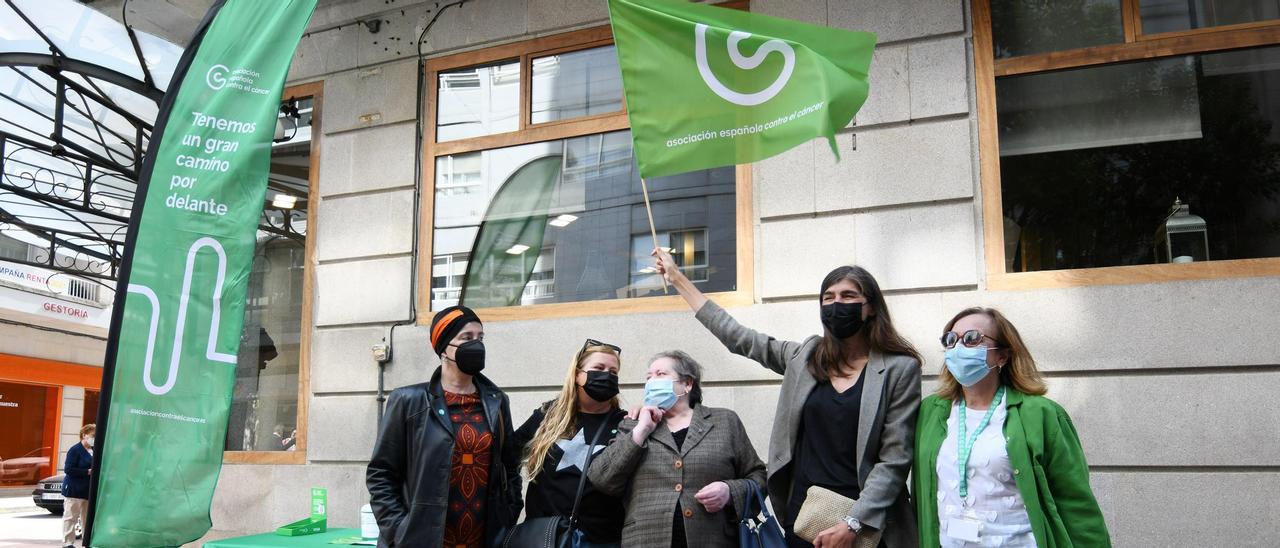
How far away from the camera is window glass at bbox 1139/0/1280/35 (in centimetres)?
556

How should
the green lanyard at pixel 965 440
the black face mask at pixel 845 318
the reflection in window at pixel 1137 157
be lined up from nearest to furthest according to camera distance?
the green lanyard at pixel 965 440 < the black face mask at pixel 845 318 < the reflection in window at pixel 1137 157

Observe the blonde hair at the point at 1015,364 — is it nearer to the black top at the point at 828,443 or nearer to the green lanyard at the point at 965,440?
the green lanyard at the point at 965,440

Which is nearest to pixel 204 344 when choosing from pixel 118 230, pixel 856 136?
pixel 856 136

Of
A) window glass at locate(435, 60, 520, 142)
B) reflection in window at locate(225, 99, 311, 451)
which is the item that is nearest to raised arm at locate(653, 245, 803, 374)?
window glass at locate(435, 60, 520, 142)

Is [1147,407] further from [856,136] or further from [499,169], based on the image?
[499,169]

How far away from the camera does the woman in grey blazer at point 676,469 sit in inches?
159

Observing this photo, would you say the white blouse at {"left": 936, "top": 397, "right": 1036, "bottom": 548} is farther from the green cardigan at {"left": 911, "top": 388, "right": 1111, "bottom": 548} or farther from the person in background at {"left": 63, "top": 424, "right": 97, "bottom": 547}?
the person in background at {"left": 63, "top": 424, "right": 97, "bottom": 547}

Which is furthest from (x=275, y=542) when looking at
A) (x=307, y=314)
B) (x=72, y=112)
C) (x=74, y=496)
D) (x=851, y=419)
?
(x=74, y=496)

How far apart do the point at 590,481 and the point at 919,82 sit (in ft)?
11.2

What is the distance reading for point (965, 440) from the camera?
3.56m

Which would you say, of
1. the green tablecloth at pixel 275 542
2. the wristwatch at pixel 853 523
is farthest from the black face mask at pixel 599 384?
the green tablecloth at pixel 275 542

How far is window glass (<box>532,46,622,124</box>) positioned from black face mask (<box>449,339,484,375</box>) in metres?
3.05

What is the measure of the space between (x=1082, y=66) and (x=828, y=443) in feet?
11.1

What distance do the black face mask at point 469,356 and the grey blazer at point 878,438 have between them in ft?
4.57
